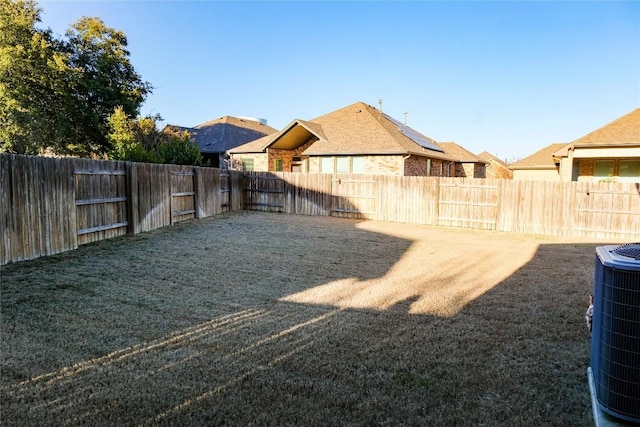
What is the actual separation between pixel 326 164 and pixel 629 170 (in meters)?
14.3

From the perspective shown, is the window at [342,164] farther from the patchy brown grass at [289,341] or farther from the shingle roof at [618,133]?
the patchy brown grass at [289,341]

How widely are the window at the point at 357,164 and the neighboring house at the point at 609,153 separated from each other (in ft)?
30.6

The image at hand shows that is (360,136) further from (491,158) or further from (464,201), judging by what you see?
(491,158)

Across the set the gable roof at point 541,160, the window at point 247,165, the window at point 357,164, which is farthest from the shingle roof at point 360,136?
the gable roof at point 541,160

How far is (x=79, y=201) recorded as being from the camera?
8781 mm

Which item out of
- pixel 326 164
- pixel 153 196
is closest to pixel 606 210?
pixel 326 164

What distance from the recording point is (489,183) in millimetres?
14188

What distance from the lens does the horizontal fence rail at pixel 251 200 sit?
25.0ft

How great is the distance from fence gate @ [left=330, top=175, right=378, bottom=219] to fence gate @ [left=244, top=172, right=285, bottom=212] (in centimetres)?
252

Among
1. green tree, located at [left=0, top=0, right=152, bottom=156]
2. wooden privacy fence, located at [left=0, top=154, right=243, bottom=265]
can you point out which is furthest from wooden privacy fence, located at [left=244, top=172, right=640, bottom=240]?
green tree, located at [left=0, top=0, right=152, bottom=156]

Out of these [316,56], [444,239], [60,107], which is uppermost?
[316,56]

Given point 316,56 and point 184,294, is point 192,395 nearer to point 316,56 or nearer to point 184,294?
point 184,294

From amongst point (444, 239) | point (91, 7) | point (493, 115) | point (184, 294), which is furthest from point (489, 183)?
point (91, 7)

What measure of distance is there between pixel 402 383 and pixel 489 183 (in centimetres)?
1232
